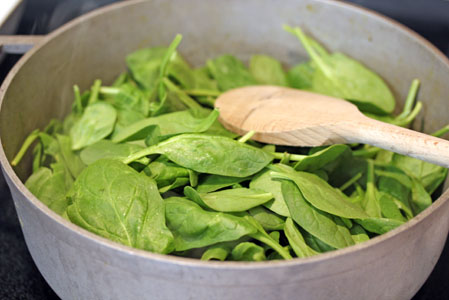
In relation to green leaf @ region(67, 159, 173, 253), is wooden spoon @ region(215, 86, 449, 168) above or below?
above

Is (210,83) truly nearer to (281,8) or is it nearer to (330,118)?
(281,8)

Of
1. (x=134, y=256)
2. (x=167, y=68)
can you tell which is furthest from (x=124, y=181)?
(x=167, y=68)

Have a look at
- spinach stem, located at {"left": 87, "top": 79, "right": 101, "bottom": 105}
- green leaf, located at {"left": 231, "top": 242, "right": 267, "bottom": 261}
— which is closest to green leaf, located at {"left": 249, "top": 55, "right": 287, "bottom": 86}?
spinach stem, located at {"left": 87, "top": 79, "right": 101, "bottom": 105}

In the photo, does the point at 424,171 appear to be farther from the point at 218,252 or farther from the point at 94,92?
the point at 94,92

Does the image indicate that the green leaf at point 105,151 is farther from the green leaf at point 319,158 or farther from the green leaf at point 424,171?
the green leaf at point 424,171

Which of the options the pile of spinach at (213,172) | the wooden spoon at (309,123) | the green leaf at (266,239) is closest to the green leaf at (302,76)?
the pile of spinach at (213,172)

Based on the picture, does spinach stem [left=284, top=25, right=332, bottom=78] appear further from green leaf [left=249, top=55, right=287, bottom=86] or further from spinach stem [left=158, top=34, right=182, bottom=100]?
spinach stem [left=158, top=34, right=182, bottom=100]
